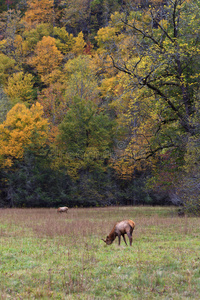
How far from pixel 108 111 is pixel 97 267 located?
43.7m

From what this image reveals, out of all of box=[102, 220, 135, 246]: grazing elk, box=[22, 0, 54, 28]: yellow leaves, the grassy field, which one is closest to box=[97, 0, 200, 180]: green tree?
box=[102, 220, 135, 246]: grazing elk

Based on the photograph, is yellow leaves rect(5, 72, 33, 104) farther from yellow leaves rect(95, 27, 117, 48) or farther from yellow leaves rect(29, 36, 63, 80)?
yellow leaves rect(95, 27, 117, 48)

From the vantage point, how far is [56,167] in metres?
39.5

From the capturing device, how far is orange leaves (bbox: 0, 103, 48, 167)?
36.9 m

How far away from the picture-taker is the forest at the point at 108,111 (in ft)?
59.9

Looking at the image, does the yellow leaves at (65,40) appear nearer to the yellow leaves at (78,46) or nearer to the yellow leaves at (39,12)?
the yellow leaves at (78,46)

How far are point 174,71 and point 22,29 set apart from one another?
2422 inches

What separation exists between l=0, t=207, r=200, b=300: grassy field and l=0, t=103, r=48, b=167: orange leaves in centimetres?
2450

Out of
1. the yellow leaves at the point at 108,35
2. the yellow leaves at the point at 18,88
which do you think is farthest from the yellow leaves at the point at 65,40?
the yellow leaves at the point at 18,88

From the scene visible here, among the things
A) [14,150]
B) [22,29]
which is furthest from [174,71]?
[22,29]

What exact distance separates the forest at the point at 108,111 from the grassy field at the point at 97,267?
690cm

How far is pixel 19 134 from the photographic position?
122ft

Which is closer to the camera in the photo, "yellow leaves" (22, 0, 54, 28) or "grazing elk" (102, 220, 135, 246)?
"grazing elk" (102, 220, 135, 246)

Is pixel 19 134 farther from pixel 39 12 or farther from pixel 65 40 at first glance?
pixel 39 12
